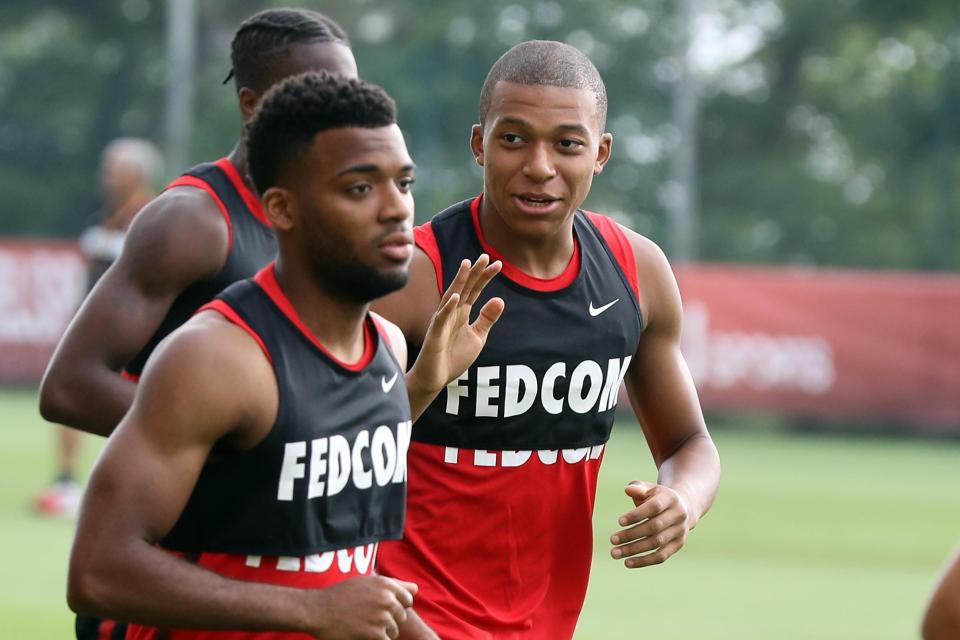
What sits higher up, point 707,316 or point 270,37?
point 707,316

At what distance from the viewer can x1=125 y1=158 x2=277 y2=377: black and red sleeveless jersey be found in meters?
4.96

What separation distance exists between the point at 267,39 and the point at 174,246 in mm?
764

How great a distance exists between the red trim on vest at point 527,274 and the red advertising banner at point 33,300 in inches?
781

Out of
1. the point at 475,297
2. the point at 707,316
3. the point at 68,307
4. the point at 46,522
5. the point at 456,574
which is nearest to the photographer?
the point at 475,297

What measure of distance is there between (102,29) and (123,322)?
96.3 ft

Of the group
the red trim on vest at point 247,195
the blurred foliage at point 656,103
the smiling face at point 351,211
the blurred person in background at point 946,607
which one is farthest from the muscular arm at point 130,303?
the blurred foliage at point 656,103

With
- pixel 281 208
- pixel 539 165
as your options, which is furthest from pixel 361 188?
pixel 539 165

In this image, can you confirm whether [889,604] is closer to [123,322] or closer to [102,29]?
[123,322]

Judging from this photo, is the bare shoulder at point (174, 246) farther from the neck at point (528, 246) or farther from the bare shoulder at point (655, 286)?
the bare shoulder at point (655, 286)

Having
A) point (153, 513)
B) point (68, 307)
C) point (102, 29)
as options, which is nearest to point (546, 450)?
point (153, 513)

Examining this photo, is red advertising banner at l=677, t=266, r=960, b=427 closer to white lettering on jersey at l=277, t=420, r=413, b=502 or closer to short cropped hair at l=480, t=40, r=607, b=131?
short cropped hair at l=480, t=40, r=607, b=131

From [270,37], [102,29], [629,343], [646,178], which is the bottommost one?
[629,343]

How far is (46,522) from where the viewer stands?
1231 cm

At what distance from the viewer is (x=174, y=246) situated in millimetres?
4875
